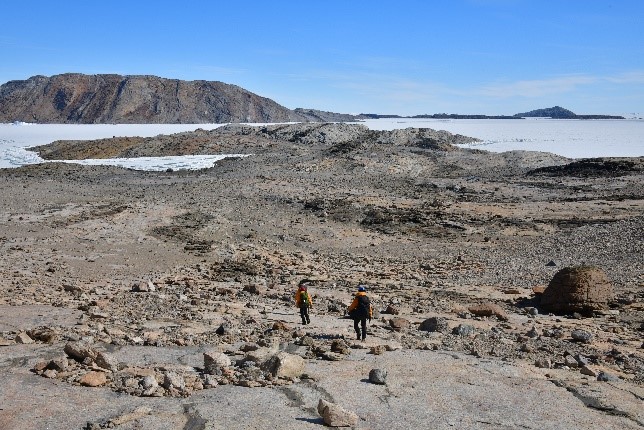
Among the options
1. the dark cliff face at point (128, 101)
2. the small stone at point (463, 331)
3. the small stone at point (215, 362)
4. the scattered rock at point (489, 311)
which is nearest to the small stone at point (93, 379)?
the small stone at point (215, 362)

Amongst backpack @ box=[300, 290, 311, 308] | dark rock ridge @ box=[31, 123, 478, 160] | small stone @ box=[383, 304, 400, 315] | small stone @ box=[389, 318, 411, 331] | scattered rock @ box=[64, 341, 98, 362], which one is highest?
dark rock ridge @ box=[31, 123, 478, 160]

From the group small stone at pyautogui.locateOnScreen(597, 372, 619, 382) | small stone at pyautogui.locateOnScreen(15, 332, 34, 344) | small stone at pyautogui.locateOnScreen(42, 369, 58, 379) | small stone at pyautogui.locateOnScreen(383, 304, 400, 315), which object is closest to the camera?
small stone at pyautogui.locateOnScreen(42, 369, 58, 379)

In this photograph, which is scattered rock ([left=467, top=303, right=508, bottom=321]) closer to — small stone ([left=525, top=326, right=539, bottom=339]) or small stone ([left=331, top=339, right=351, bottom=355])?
small stone ([left=525, top=326, right=539, bottom=339])

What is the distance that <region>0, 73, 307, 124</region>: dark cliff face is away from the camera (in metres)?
122

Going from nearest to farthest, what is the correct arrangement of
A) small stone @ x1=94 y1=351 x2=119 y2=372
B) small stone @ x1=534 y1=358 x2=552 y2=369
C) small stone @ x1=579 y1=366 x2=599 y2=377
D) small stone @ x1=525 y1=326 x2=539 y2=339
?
small stone @ x1=94 y1=351 x2=119 y2=372 → small stone @ x1=579 y1=366 x2=599 y2=377 → small stone @ x1=534 y1=358 x2=552 y2=369 → small stone @ x1=525 y1=326 x2=539 y2=339

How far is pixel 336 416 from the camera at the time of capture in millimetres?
5734

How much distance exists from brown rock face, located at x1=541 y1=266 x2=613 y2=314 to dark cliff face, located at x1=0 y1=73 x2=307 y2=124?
4520 inches

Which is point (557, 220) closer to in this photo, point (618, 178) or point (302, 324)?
point (618, 178)

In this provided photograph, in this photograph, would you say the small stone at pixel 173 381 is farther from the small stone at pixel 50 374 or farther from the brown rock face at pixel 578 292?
the brown rock face at pixel 578 292

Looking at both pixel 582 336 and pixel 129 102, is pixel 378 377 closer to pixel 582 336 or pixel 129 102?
pixel 582 336

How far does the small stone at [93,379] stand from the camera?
633cm

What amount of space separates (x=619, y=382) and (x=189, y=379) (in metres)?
4.81

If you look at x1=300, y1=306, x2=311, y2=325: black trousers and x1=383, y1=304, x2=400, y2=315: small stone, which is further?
x1=383, y1=304, x2=400, y2=315: small stone

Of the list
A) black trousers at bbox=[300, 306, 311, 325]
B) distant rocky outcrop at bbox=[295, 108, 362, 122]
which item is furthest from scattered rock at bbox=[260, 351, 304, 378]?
distant rocky outcrop at bbox=[295, 108, 362, 122]
